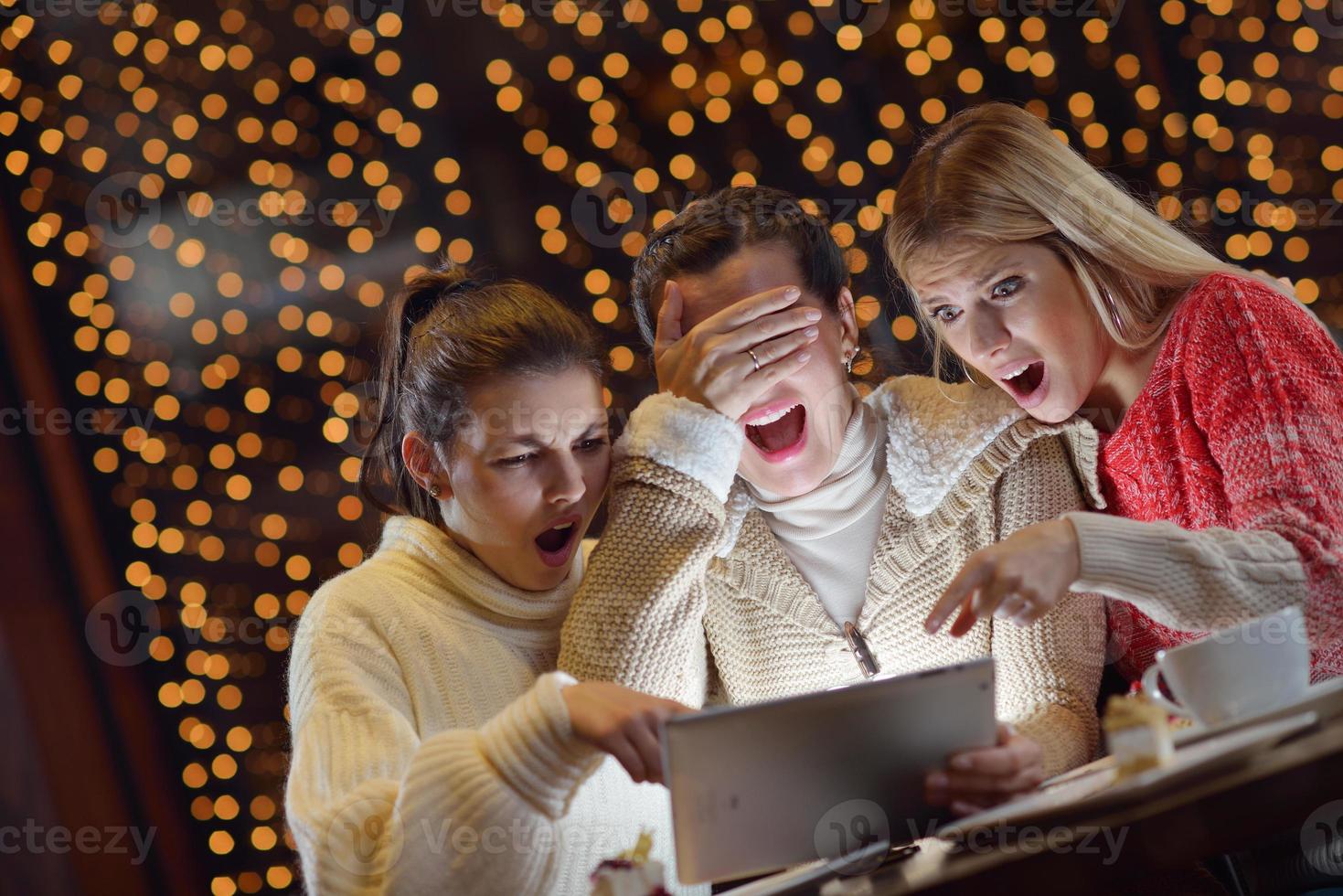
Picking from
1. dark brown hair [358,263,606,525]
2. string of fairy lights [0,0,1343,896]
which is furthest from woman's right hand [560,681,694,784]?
string of fairy lights [0,0,1343,896]

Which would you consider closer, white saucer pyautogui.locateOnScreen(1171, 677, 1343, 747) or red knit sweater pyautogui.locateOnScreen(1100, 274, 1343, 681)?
white saucer pyautogui.locateOnScreen(1171, 677, 1343, 747)

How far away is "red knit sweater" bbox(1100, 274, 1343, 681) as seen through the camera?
1053mm

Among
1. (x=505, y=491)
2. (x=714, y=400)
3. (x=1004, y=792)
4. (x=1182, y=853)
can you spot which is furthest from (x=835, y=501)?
(x=1182, y=853)

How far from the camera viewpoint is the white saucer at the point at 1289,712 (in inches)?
30.8

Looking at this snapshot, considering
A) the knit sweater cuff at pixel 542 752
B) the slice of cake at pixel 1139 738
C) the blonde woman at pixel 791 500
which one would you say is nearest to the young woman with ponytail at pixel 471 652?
the knit sweater cuff at pixel 542 752

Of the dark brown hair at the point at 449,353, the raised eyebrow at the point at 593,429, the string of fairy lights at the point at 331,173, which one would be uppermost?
the string of fairy lights at the point at 331,173

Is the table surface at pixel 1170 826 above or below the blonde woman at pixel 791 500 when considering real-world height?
below

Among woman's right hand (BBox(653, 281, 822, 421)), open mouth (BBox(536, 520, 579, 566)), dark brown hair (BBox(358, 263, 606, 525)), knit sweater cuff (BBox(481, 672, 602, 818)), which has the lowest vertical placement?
knit sweater cuff (BBox(481, 672, 602, 818))

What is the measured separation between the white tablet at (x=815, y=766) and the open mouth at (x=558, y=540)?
0.48 metres

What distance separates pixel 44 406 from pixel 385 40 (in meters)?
0.88
